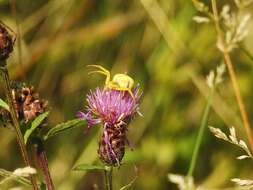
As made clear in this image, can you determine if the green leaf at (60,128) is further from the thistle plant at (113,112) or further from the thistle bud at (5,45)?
the thistle bud at (5,45)

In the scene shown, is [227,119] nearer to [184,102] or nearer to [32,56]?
[184,102]

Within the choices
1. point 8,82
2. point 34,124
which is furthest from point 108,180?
point 8,82

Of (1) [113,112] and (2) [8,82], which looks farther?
(1) [113,112]

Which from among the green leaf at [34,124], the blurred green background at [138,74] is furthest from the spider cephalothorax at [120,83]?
the blurred green background at [138,74]

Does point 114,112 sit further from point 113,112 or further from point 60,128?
point 60,128

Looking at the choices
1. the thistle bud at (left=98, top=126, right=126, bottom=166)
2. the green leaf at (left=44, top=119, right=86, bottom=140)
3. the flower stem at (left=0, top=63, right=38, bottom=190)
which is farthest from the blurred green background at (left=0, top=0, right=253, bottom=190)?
the flower stem at (left=0, top=63, right=38, bottom=190)

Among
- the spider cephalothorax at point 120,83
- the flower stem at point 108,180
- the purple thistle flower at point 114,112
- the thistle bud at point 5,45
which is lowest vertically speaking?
the flower stem at point 108,180

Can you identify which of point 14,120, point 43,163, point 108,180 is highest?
point 14,120
